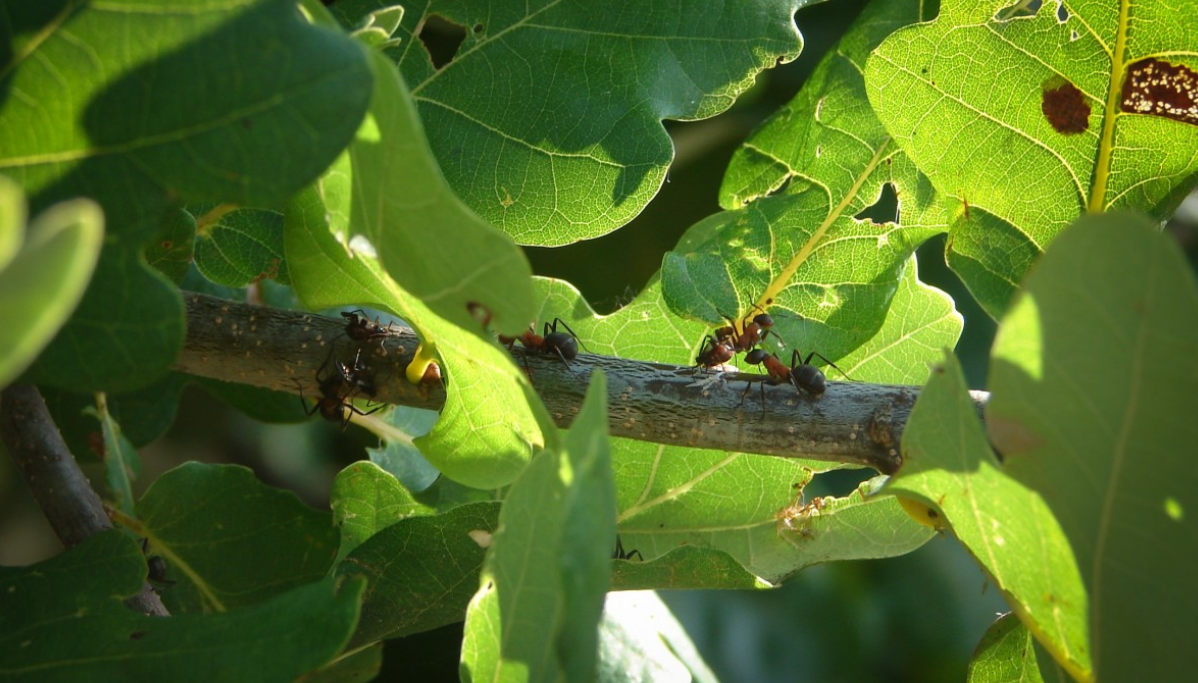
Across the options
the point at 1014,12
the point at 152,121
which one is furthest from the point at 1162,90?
the point at 152,121

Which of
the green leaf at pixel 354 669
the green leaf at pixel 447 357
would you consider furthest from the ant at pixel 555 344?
the green leaf at pixel 354 669

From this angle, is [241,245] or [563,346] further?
[241,245]

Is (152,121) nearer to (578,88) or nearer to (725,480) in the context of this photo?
(578,88)

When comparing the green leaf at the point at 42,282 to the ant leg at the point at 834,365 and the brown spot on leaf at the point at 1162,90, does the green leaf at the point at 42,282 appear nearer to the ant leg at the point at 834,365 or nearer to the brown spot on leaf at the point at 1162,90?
the ant leg at the point at 834,365

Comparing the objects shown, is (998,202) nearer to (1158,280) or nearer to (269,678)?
(1158,280)

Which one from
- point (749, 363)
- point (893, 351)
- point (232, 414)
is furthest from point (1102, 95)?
point (232, 414)

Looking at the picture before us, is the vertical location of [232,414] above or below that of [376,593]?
below

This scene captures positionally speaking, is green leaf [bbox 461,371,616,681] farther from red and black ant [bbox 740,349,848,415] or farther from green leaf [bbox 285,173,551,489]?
red and black ant [bbox 740,349,848,415]
